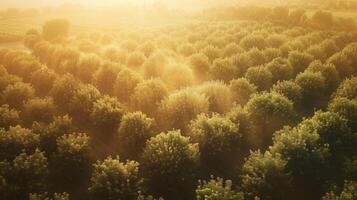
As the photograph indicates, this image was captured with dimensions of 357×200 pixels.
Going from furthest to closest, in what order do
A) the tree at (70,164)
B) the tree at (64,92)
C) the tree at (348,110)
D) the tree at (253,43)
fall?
the tree at (253,43)
the tree at (64,92)
the tree at (348,110)
the tree at (70,164)

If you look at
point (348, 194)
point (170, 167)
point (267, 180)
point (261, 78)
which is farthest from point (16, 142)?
point (261, 78)

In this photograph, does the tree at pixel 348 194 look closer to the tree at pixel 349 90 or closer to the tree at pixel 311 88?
the tree at pixel 349 90

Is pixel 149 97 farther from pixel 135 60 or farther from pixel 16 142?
pixel 135 60

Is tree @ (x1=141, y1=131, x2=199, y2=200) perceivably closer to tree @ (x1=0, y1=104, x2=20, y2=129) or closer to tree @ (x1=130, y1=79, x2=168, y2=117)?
tree @ (x1=130, y1=79, x2=168, y2=117)

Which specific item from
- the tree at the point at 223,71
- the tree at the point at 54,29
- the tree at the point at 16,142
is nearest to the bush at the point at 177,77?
the tree at the point at 223,71

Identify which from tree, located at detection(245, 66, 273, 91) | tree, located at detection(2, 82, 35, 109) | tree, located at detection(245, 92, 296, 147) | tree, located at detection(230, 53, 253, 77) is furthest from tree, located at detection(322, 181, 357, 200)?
tree, located at detection(2, 82, 35, 109)

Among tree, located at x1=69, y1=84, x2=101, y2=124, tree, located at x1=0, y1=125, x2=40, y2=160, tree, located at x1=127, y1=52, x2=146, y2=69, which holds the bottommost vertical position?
tree, located at x1=0, y1=125, x2=40, y2=160
